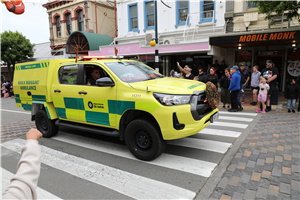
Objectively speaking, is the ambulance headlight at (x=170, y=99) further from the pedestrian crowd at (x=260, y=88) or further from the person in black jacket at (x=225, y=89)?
the person in black jacket at (x=225, y=89)

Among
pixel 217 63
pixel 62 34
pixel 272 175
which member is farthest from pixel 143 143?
pixel 62 34

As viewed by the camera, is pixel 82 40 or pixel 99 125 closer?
pixel 99 125

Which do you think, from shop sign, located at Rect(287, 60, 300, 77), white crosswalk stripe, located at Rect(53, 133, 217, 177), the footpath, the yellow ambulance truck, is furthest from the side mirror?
shop sign, located at Rect(287, 60, 300, 77)

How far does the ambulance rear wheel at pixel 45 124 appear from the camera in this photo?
19.4 ft

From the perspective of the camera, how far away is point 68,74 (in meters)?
5.48

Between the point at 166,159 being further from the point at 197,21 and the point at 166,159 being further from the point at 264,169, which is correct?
the point at 197,21

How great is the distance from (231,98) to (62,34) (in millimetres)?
21455

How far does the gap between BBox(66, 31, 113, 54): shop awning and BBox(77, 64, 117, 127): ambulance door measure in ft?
46.7

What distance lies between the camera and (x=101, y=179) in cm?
365

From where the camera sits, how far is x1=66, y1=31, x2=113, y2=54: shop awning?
18375 millimetres

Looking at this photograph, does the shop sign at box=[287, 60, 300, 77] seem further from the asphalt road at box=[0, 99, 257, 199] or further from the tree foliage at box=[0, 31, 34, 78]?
the tree foliage at box=[0, 31, 34, 78]

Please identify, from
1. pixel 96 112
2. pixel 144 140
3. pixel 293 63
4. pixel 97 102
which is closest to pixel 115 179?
pixel 144 140

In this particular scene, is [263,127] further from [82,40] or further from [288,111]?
[82,40]

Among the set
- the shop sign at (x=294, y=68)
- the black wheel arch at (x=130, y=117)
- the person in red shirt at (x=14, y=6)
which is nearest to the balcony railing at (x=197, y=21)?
the shop sign at (x=294, y=68)
